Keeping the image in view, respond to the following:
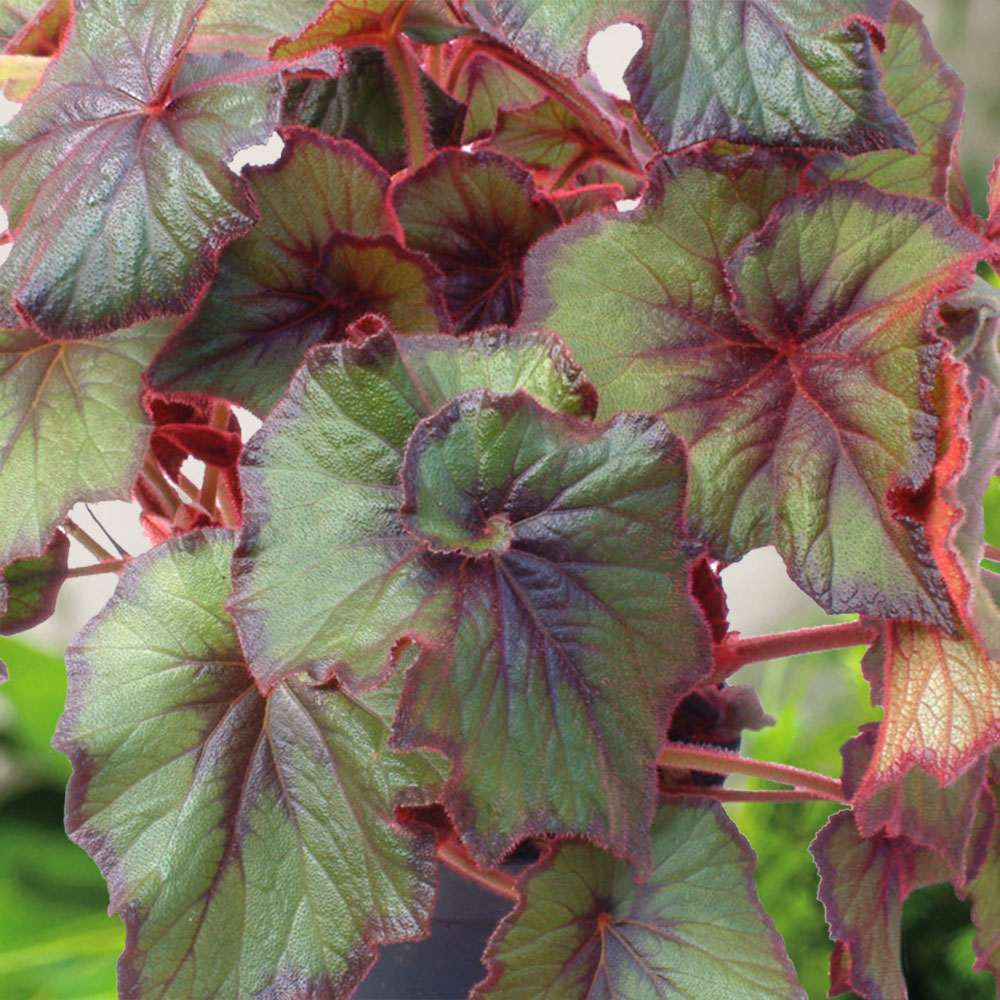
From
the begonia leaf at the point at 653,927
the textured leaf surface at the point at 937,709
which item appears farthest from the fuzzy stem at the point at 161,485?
the textured leaf surface at the point at 937,709

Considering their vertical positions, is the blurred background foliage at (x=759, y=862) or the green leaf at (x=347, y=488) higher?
the green leaf at (x=347, y=488)

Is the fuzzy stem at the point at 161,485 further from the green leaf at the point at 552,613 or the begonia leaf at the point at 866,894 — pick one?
the begonia leaf at the point at 866,894

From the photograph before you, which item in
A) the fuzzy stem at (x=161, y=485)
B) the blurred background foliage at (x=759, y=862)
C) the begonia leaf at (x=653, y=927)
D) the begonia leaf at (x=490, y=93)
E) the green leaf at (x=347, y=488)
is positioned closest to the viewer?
the green leaf at (x=347, y=488)

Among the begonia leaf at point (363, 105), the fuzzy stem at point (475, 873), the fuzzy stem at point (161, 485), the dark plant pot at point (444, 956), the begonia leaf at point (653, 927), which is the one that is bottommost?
the dark plant pot at point (444, 956)

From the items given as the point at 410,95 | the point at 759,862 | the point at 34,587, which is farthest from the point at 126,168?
the point at 759,862

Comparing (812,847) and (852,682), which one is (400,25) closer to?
(812,847)

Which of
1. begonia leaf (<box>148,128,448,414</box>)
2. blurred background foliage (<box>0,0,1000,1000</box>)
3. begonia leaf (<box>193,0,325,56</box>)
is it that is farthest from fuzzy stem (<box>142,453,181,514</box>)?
blurred background foliage (<box>0,0,1000,1000</box>)
